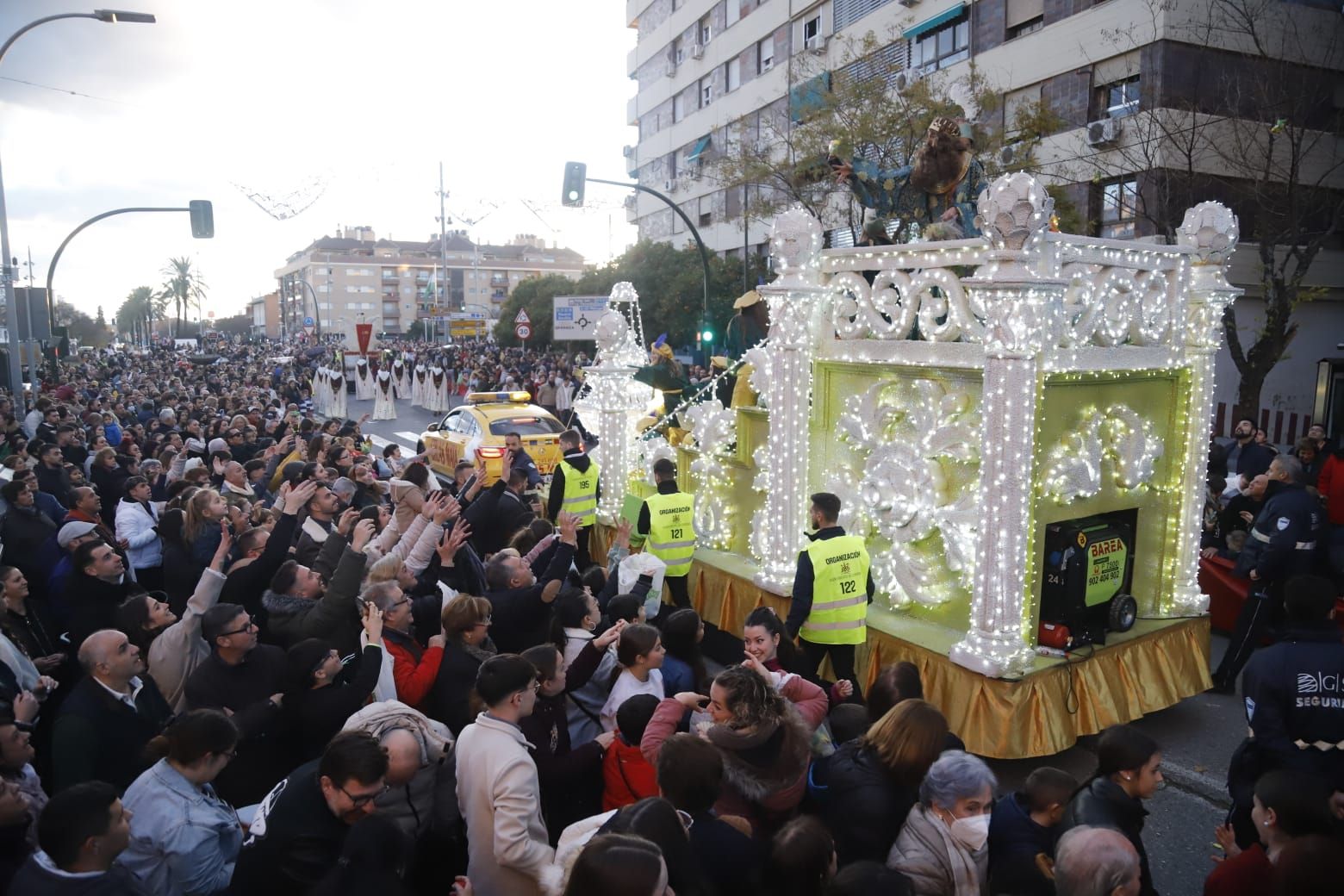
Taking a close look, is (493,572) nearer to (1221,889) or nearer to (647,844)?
(647,844)

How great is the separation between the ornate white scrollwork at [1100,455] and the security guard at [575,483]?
4.88m

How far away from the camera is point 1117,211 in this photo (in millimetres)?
19891

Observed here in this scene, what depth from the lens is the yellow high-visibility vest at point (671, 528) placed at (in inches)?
305

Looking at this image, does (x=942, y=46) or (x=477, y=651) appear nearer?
(x=477, y=651)

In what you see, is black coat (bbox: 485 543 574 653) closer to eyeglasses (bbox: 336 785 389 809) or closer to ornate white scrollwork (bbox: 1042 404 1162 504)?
eyeglasses (bbox: 336 785 389 809)

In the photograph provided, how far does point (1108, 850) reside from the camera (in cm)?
269

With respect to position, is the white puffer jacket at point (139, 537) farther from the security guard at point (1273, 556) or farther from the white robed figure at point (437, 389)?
the white robed figure at point (437, 389)

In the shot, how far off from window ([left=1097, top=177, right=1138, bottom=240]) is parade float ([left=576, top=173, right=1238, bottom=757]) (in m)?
13.8

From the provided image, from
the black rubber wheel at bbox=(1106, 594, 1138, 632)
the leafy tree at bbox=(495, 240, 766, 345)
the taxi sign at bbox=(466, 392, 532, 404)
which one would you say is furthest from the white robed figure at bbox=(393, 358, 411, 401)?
the black rubber wheel at bbox=(1106, 594, 1138, 632)

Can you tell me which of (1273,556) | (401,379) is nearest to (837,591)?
(1273,556)

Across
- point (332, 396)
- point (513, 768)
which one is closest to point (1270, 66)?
point (513, 768)

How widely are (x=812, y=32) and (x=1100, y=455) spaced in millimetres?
30032

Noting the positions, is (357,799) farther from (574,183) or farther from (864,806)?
(574,183)

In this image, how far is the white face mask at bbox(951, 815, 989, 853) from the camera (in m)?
3.26
